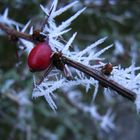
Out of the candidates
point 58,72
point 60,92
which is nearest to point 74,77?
point 58,72

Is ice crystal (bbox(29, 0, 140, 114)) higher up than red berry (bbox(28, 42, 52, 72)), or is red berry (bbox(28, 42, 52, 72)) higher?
red berry (bbox(28, 42, 52, 72))

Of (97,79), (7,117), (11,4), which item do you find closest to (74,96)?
(7,117)

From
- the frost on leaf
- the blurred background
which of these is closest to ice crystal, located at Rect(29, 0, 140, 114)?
the frost on leaf

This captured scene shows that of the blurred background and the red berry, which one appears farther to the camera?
the blurred background

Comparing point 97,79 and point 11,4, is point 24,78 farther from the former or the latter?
point 97,79

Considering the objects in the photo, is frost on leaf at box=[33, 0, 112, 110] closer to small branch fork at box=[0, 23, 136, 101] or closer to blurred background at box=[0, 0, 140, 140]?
small branch fork at box=[0, 23, 136, 101]

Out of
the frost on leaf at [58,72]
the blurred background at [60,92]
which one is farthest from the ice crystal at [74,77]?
the blurred background at [60,92]
